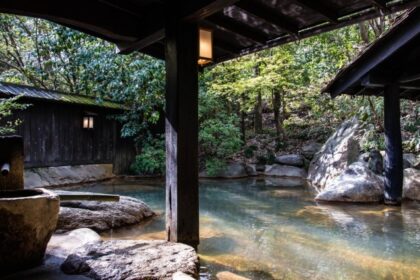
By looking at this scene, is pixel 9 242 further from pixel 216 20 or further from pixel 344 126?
pixel 344 126

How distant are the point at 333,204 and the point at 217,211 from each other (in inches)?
113

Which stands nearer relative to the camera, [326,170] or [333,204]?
[333,204]

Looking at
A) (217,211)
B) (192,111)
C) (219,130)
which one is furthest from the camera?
(219,130)

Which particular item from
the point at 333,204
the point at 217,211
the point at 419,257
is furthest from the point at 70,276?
the point at 333,204

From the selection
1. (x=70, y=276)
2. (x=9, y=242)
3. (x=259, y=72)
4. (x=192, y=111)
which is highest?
(x=259, y=72)

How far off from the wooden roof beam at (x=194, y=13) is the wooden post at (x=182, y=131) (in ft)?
0.49

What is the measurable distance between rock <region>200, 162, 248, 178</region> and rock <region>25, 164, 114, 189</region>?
396 cm

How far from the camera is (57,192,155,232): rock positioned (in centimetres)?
541

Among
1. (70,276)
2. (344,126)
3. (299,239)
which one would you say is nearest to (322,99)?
(344,126)

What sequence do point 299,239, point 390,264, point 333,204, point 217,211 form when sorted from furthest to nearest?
point 333,204
point 217,211
point 299,239
point 390,264

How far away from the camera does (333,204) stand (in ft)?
26.7

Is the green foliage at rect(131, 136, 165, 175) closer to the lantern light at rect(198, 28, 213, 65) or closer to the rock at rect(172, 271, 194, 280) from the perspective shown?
the lantern light at rect(198, 28, 213, 65)

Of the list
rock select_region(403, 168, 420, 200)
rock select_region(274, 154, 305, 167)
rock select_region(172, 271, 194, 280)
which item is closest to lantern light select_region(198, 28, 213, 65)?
rock select_region(172, 271, 194, 280)

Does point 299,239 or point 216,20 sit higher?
point 216,20
